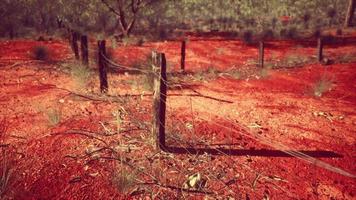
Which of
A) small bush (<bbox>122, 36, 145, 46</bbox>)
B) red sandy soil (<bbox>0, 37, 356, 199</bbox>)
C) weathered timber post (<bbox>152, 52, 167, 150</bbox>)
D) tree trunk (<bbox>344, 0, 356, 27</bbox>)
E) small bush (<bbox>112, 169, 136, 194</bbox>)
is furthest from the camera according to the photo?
tree trunk (<bbox>344, 0, 356, 27</bbox>)

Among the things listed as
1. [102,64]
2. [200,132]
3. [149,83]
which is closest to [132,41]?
[149,83]

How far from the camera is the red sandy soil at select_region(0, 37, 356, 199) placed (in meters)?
4.61

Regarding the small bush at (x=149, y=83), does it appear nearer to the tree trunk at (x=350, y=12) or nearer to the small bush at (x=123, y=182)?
the small bush at (x=123, y=182)

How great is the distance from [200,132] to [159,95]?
1.59 m

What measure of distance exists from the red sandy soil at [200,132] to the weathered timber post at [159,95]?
12.8 inches

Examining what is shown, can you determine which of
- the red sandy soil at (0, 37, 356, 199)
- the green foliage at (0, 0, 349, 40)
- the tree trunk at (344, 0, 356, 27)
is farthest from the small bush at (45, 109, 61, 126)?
the tree trunk at (344, 0, 356, 27)

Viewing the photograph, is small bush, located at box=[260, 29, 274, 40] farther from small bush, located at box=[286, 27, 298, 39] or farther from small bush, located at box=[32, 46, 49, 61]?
small bush, located at box=[32, 46, 49, 61]

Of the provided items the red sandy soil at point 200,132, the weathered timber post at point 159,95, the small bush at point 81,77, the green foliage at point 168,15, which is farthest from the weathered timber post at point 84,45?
the green foliage at point 168,15

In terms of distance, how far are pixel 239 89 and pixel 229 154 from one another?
180 inches

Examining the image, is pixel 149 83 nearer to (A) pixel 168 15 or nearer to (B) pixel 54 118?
(B) pixel 54 118

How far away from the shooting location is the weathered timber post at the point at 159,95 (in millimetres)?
5047

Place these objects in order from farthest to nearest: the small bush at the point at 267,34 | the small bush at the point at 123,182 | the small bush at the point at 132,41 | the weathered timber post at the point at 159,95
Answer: the small bush at the point at 267,34
the small bush at the point at 132,41
the weathered timber post at the point at 159,95
the small bush at the point at 123,182

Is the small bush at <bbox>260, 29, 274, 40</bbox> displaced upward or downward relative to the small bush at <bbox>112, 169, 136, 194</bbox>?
upward

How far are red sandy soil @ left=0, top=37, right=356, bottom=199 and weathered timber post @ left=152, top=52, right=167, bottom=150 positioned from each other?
33 centimetres
